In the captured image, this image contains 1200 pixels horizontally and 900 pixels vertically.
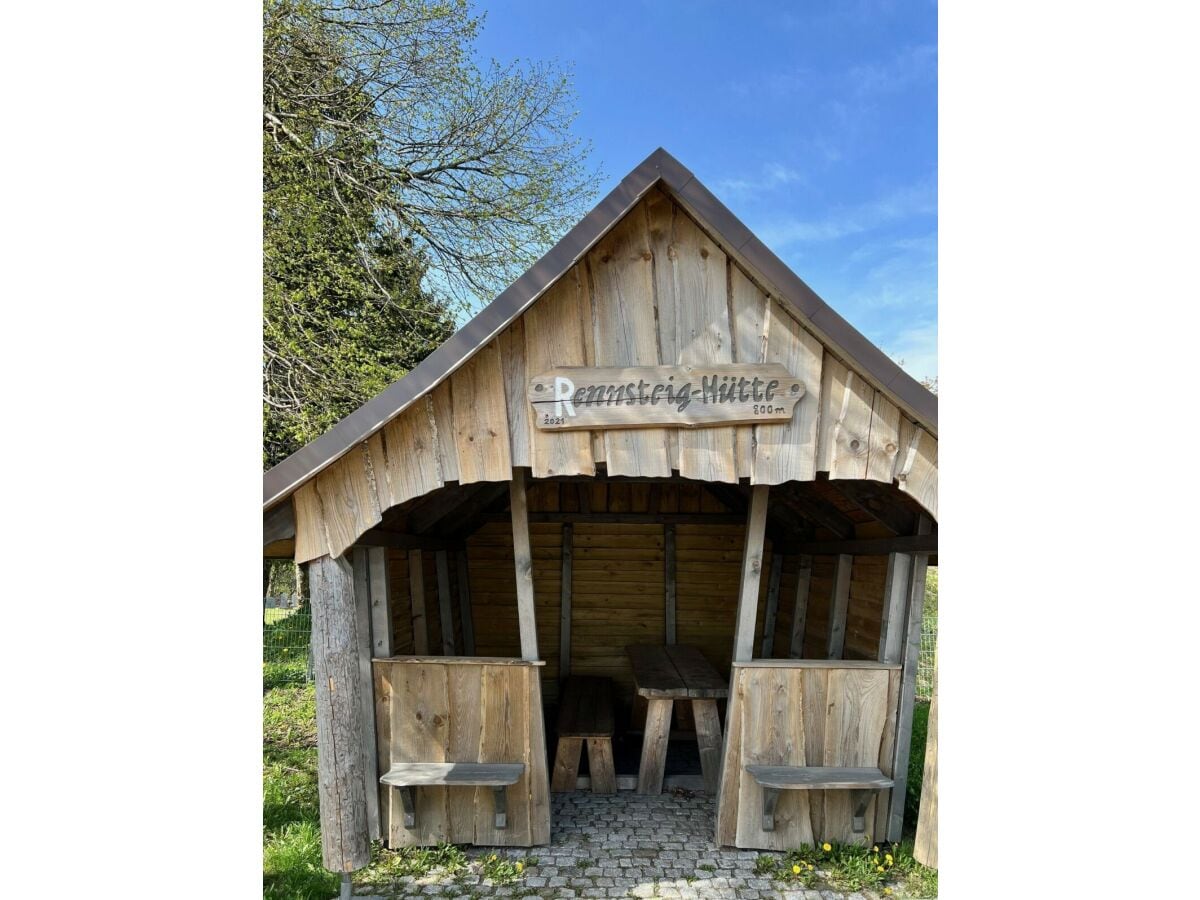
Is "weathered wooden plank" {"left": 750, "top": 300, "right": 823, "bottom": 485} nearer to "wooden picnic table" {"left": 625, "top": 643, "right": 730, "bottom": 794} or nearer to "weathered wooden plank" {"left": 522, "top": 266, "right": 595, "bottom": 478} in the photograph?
"weathered wooden plank" {"left": 522, "top": 266, "right": 595, "bottom": 478}

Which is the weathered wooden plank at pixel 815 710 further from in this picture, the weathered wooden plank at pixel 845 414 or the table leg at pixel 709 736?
the weathered wooden plank at pixel 845 414

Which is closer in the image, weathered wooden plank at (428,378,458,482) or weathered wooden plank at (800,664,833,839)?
weathered wooden plank at (428,378,458,482)

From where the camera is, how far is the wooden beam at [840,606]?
5.55 metres

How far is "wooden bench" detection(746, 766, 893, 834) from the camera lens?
13.6ft

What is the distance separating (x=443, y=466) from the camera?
361 cm

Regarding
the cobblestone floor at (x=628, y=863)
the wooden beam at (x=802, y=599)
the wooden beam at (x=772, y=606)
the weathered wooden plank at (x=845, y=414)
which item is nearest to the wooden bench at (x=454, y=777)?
the cobblestone floor at (x=628, y=863)

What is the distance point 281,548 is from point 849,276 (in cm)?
2133

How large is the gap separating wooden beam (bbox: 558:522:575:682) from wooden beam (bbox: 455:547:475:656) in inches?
40.8

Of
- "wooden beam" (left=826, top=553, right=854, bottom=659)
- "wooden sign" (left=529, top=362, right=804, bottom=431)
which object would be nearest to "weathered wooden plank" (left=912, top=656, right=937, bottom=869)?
"wooden beam" (left=826, top=553, right=854, bottom=659)

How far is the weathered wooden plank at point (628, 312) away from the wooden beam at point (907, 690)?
2121mm

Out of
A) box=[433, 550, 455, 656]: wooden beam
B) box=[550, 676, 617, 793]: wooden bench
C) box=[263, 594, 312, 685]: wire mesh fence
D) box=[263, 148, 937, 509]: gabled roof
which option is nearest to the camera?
box=[263, 148, 937, 509]: gabled roof

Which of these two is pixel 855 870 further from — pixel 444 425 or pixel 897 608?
pixel 444 425
